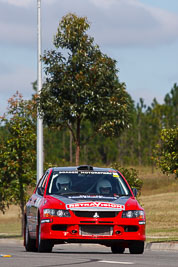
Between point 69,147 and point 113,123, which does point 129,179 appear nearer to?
point 113,123

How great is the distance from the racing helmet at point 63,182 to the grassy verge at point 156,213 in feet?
26.8

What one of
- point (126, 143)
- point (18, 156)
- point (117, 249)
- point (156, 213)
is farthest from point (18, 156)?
point (126, 143)

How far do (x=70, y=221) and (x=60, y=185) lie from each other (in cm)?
121

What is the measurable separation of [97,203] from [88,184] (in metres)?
1.10

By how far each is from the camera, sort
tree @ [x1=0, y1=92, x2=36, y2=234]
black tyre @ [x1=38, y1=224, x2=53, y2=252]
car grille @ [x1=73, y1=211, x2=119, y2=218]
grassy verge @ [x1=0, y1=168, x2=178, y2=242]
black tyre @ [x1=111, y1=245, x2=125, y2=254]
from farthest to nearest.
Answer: tree @ [x1=0, y1=92, x2=36, y2=234] → grassy verge @ [x1=0, y1=168, x2=178, y2=242] → black tyre @ [x1=111, y1=245, x2=125, y2=254] → black tyre @ [x1=38, y1=224, x2=53, y2=252] → car grille @ [x1=73, y1=211, x2=119, y2=218]

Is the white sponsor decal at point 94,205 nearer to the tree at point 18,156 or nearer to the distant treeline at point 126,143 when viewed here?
the tree at point 18,156

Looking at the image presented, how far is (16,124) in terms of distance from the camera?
39469 mm

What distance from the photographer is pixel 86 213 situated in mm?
14586

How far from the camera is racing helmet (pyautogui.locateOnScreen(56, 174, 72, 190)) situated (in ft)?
51.1

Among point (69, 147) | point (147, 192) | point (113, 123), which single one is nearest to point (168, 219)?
point (113, 123)

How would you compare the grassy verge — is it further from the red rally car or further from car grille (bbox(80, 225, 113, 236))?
car grille (bbox(80, 225, 113, 236))

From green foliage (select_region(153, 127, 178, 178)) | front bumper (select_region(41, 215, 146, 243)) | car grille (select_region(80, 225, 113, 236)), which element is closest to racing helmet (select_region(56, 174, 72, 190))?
front bumper (select_region(41, 215, 146, 243))

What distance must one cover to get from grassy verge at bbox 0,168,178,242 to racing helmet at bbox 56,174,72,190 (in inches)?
322

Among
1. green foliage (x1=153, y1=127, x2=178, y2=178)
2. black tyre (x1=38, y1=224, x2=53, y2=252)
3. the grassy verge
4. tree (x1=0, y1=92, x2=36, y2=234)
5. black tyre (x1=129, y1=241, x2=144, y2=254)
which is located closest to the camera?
black tyre (x1=38, y1=224, x2=53, y2=252)
